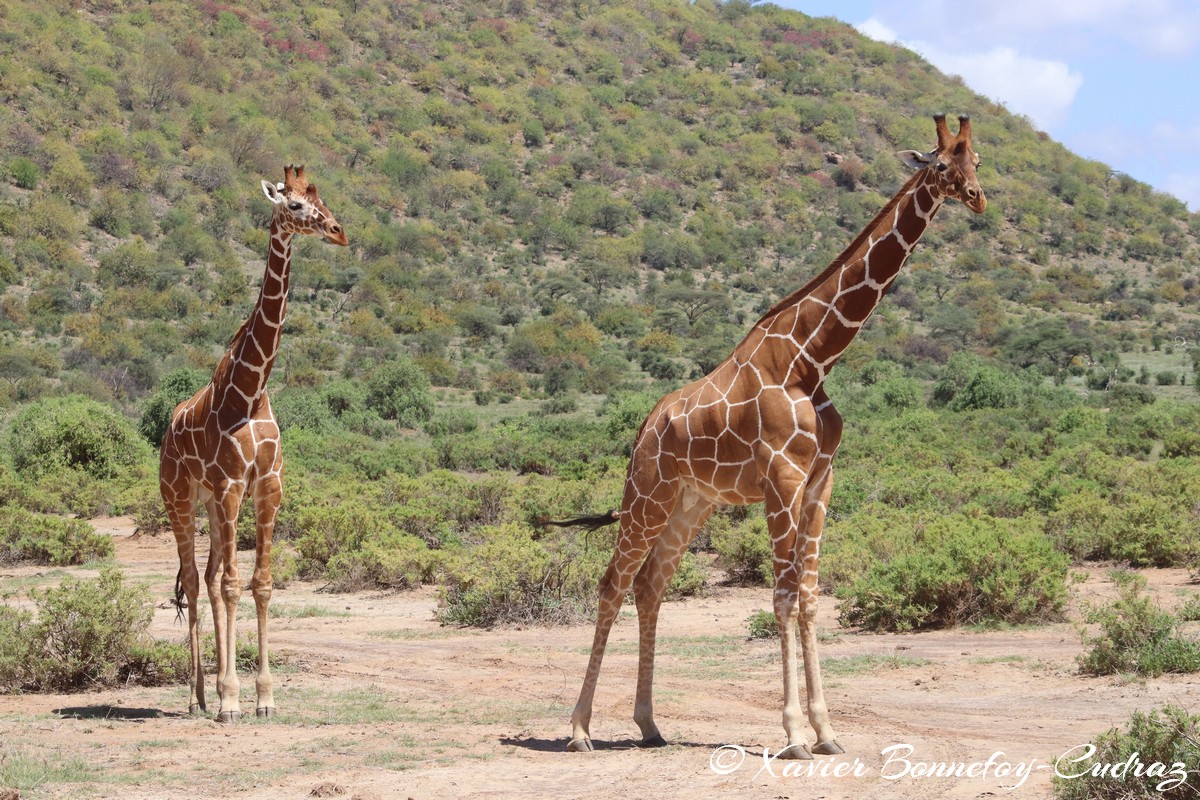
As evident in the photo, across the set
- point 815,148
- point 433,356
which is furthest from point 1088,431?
point 815,148

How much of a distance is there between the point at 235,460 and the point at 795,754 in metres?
4.48

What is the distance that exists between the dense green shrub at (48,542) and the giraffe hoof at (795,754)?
1284 cm

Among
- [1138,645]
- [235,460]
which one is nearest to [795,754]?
[1138,645]

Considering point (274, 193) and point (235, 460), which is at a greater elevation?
point (274, 193)

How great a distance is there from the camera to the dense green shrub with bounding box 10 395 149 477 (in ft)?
77.7

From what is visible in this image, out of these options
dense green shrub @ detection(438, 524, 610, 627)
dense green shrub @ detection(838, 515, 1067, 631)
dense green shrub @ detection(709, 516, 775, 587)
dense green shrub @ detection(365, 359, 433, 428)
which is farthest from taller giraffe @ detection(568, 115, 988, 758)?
dense green shrub @ detection(365, 359, 433, 428)

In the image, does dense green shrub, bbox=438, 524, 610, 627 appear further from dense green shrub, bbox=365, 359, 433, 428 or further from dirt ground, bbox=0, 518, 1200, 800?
dense green shrub, bbox=365, 359, 433, 428

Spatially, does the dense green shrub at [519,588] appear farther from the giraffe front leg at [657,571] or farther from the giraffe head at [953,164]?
the giraffe head at [953,164]

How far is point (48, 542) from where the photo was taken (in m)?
17.2

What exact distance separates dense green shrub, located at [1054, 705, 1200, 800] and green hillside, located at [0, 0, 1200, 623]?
27.8 ft

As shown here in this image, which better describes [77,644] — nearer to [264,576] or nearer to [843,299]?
[264,576]

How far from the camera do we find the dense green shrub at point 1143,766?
5.86 metres

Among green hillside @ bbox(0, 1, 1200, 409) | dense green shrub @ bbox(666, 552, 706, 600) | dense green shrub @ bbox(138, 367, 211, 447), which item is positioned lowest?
dense green shrub @ bbox(666, 552, 706, 600)

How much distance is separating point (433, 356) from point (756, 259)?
27710mm
